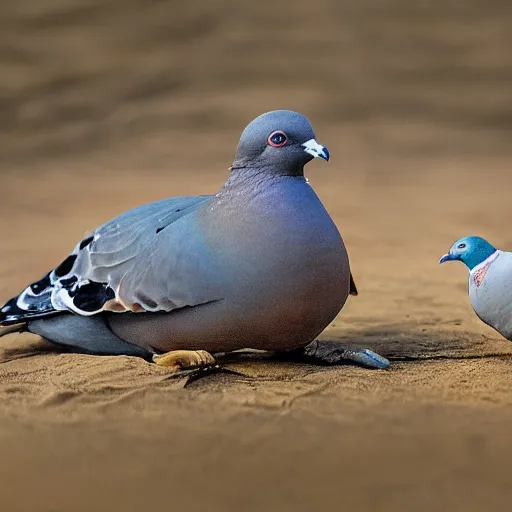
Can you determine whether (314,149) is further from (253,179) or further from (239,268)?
(239,268)

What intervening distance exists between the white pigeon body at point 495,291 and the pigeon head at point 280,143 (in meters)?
0.72


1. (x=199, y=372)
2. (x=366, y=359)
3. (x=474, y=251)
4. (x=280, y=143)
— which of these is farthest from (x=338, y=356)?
(x=280, y=143)

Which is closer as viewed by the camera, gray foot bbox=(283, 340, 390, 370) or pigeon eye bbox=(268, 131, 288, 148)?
pigeon eye bbox=(268, 131, 288, 148)

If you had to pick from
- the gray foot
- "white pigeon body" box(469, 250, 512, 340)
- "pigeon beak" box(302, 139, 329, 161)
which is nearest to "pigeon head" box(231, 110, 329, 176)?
"pigeon beak" box(302, 139, 329, 161)

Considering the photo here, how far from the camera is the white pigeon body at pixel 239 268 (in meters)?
2.96

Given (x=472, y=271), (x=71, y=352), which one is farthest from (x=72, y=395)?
(x=472, y=271)

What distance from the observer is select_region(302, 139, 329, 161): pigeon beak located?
→ 2988 millimetres

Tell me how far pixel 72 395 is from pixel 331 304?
834 mm

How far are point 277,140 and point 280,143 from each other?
0.01 m

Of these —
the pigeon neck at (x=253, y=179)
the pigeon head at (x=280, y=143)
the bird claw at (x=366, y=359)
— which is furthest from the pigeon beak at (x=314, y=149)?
the bird claw at (x=366, y=359)

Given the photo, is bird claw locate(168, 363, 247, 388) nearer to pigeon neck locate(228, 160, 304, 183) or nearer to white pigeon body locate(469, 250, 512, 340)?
Result: pigeon neck locate(228, 160, 304, 183)

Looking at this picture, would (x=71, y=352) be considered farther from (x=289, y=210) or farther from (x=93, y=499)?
(x=93, y=499)

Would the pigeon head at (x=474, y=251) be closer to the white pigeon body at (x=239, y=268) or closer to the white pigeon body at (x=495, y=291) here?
the white pigeon body at (x=495, y=291)

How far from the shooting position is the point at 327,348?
3387 millimetres
